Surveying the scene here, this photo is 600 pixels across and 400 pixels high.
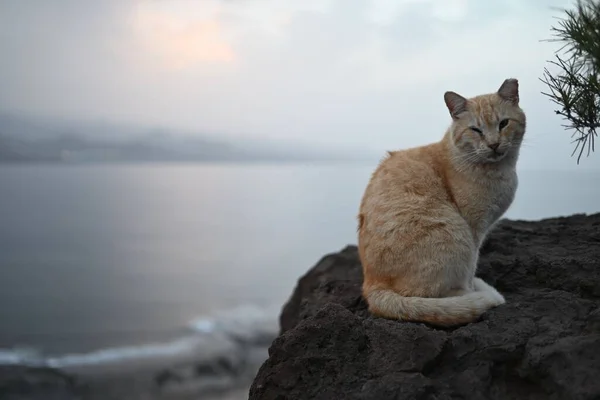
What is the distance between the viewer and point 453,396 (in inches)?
76.7

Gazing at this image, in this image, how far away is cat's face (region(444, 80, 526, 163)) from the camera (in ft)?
8.98

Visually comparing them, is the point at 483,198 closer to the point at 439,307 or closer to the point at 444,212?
the point at 444,212

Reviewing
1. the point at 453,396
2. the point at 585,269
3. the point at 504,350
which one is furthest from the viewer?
the point at 585,269

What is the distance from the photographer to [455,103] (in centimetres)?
289

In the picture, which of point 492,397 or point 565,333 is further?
point 565,333

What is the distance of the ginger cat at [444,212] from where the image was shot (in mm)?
2516

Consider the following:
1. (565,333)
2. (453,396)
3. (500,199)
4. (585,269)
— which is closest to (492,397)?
(453,396)

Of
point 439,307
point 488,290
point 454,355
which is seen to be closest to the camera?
point 454,355

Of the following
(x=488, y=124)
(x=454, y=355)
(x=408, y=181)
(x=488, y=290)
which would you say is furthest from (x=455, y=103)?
(x=454, y=355)

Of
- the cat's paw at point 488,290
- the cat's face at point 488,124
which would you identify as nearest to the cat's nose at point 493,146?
the cat's face at point 488,124

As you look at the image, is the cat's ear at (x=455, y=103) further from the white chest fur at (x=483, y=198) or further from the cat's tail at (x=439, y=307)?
the cat's tail at (x=439, y=307)

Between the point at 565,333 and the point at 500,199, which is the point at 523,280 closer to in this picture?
the point at 500,199

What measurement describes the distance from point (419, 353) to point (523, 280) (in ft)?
4.22

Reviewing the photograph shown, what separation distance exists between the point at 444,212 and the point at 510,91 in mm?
816
